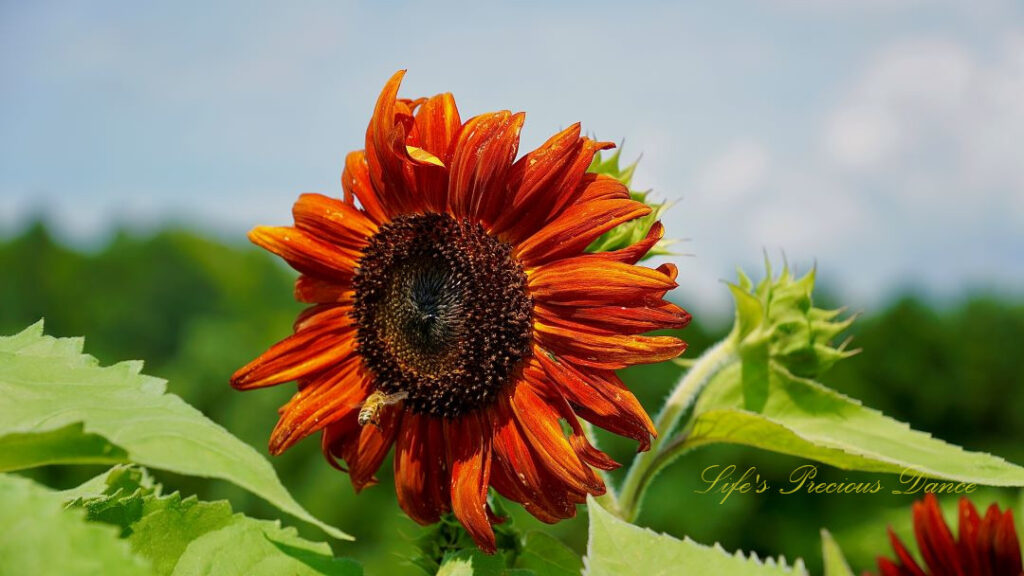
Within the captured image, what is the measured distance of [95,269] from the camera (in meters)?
37.2

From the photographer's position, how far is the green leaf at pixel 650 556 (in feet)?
3.09

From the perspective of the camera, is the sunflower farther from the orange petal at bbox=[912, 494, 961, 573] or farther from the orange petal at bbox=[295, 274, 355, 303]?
the orange petal at bbox=[912, 494, 961, 573]

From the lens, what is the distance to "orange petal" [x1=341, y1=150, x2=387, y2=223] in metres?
1.61

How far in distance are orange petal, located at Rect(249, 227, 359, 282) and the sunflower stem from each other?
1.93 ft

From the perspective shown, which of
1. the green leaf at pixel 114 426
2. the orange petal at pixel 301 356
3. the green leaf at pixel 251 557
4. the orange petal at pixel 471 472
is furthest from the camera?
the orange petal at pixel 301 356

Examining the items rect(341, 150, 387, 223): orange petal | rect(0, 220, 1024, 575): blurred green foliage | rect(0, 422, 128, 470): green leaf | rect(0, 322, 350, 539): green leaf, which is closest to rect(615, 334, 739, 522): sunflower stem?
rect(341, 150, 387, 223): orange petal

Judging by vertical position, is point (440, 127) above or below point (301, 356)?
above

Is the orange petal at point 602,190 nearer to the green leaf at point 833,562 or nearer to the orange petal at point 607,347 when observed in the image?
the orange petal at point 607,347

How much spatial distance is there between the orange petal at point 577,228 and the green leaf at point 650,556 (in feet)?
1.78

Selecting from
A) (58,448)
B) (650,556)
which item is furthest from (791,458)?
(58,448)

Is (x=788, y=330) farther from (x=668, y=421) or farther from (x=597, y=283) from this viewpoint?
(x=597, y=283)

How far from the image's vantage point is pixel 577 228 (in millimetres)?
1449

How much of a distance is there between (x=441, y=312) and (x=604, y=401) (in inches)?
13.0

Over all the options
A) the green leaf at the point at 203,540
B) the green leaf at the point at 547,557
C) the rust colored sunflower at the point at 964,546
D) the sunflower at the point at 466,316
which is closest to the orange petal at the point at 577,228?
the sunflower at the point at 466,316
